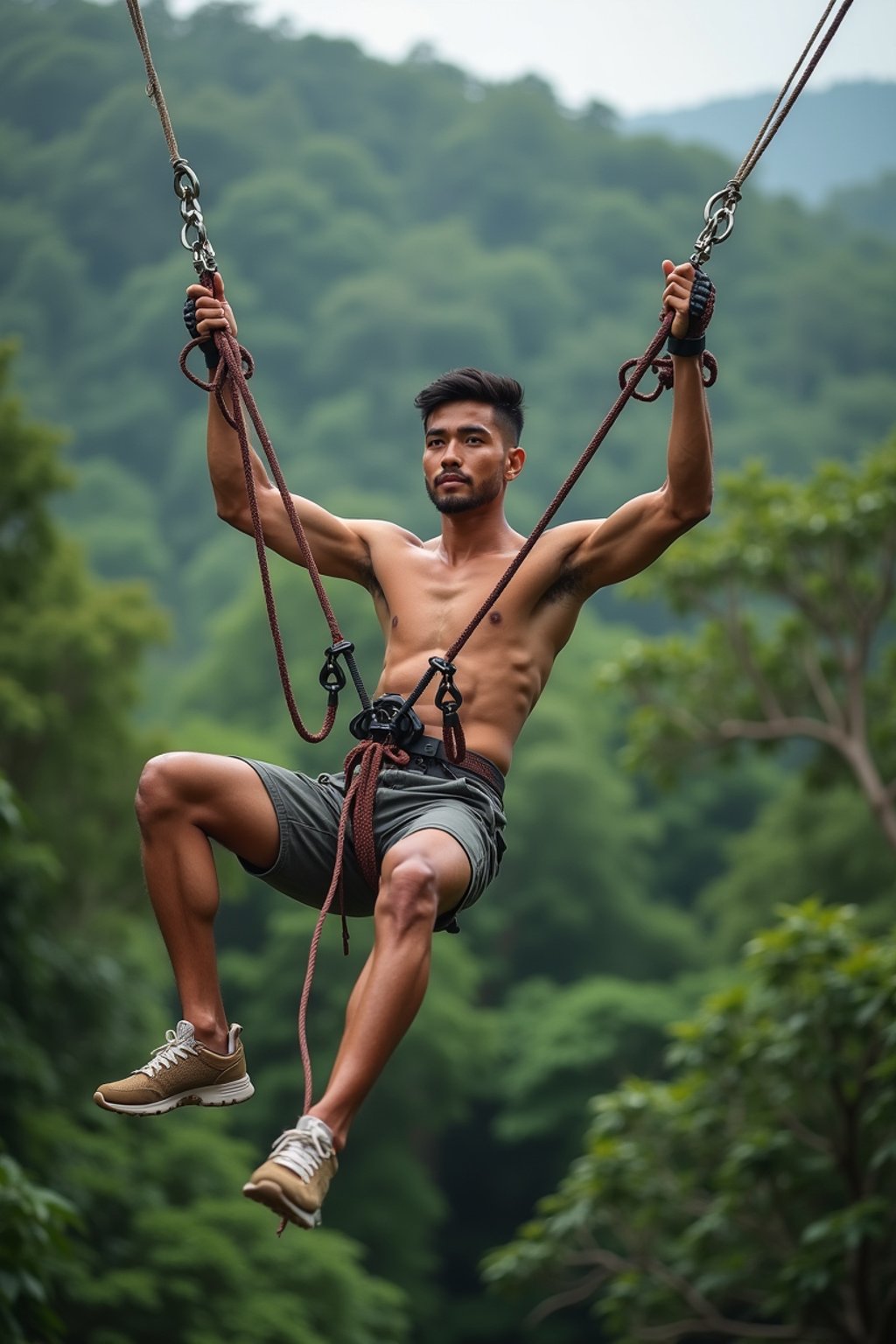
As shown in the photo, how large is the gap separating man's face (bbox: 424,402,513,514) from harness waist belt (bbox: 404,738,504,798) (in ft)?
2.16

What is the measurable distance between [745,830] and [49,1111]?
30345 millimetres

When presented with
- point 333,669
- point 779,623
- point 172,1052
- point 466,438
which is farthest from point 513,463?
point 779,623

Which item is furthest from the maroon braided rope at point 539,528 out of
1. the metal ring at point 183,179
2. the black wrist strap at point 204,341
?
the metal ring at point 183,179

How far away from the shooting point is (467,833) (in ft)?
14.4

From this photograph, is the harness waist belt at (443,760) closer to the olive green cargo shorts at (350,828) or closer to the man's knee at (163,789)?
the olive green cargo shorts at (350,828)

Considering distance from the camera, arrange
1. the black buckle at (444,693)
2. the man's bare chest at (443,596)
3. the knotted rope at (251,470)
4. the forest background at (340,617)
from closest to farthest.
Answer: the black buckle at (444,693) → the knotted rope at (251,470) → the man's bare chest at (443,596) → the forest background at (340,617)

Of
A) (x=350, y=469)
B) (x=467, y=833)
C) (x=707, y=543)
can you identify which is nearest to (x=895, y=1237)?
(x=707, y=543)

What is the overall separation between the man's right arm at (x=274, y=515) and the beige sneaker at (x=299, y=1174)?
5.79ft

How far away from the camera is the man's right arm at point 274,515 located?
5.19 metres

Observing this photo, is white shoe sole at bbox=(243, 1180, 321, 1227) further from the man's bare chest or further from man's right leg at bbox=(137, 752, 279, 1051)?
the man's bare chest

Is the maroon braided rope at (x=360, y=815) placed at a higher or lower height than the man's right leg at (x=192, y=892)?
higher

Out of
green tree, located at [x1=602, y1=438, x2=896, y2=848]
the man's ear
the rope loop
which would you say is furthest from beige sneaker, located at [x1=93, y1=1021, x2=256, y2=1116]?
green tree, located at [x1=602, y1=438, x2=896, y2=848]

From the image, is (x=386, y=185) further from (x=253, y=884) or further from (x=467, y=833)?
(x=467, y=833)

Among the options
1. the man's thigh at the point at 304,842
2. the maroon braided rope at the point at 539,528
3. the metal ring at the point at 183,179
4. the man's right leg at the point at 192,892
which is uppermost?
the metal ring at the point at 183,179
